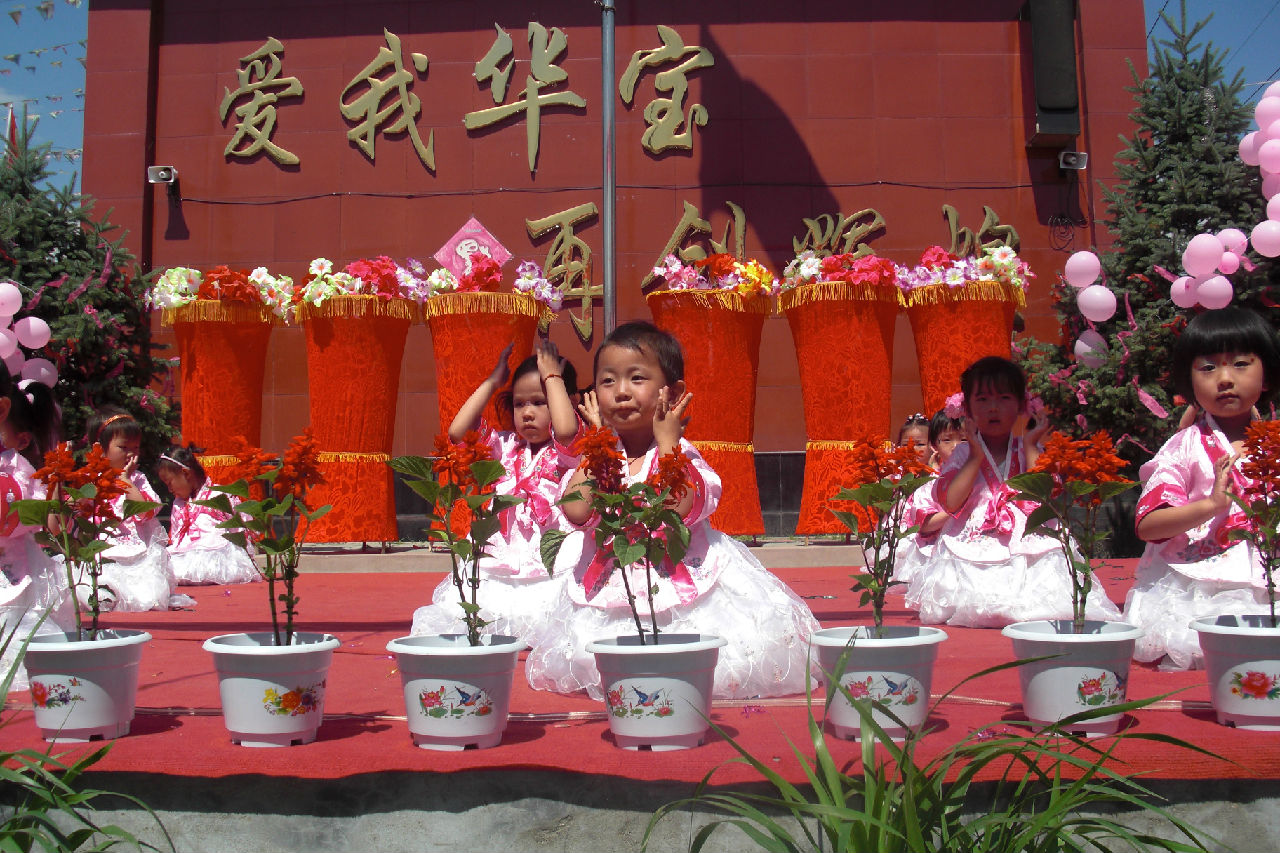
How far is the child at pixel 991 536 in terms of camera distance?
13.9ft

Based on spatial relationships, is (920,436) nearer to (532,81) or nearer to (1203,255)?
(1203,255)

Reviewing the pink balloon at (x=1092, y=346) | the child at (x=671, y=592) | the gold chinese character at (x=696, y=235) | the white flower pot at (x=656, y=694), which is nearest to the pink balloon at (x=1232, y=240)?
the pink balloon at (x=1092, y=346)

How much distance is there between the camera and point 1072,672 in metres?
2.25

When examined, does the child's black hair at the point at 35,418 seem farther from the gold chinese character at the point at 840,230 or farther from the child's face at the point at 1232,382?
the gold chinese character at the point at 840,230

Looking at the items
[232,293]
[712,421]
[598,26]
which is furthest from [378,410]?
[598,26]

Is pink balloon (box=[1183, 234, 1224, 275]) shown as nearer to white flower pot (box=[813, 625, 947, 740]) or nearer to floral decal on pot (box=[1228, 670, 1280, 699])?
floral decal on pot (box=[1228, 670, 1280, 699])

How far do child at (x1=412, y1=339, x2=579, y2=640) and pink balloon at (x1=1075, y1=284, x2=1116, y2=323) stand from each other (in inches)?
140

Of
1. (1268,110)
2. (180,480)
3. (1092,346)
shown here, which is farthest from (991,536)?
(180,480)

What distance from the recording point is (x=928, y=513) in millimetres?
5117

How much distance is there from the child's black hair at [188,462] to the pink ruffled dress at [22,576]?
4.00m

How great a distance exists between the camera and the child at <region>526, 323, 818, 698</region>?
287 centimetres

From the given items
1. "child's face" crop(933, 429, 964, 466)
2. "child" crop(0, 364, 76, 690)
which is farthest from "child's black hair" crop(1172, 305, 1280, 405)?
"child" crop(0, 364, 76, 690)

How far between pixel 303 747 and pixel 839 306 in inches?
198

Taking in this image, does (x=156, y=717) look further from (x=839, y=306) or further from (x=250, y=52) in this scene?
(x=250, y=52)
